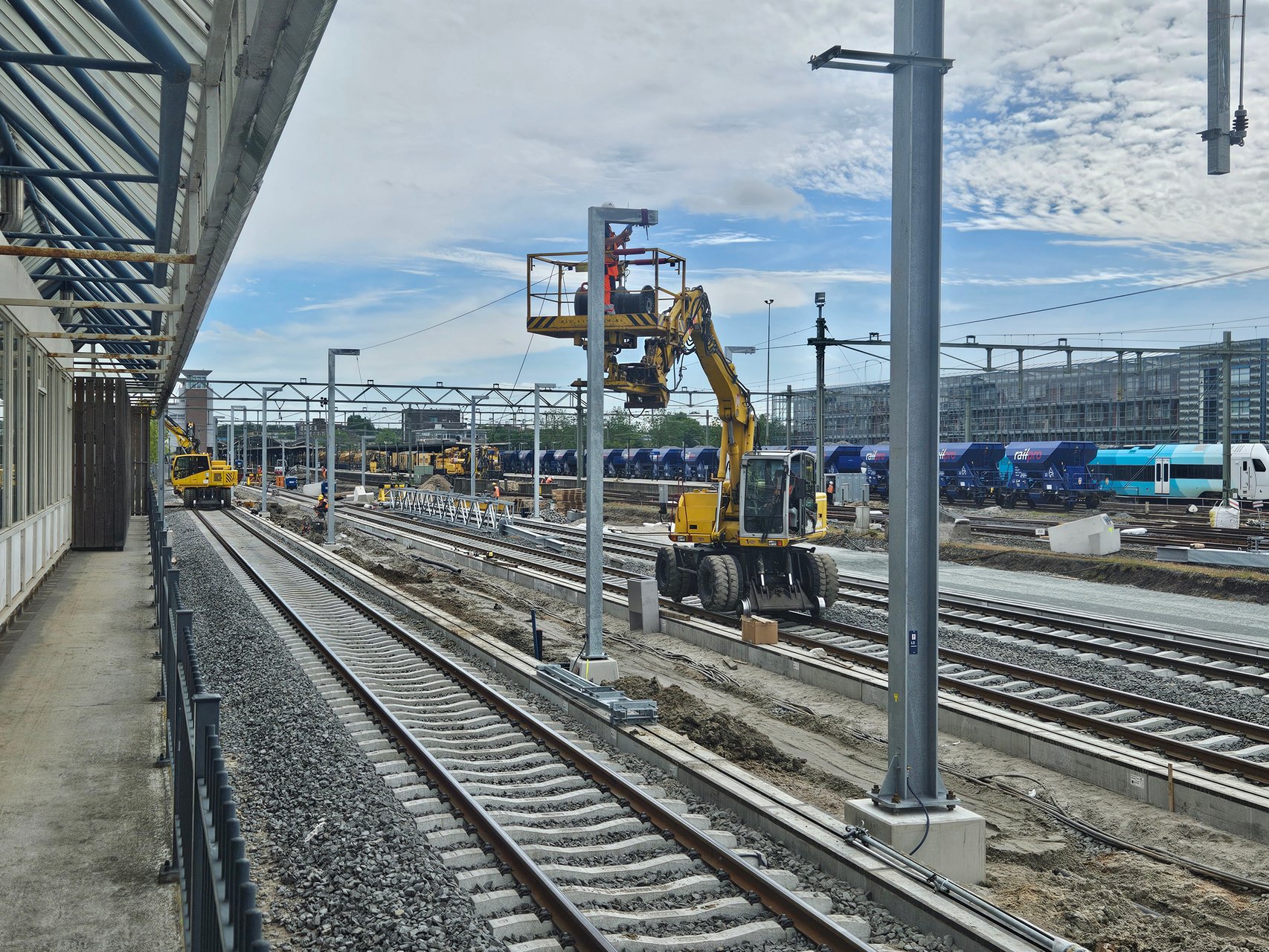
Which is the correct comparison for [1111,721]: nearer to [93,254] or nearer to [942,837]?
[942,837]

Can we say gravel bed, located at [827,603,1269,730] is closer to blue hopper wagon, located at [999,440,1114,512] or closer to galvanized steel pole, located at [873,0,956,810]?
galvanized steel pole, located at [873,0,956,810]

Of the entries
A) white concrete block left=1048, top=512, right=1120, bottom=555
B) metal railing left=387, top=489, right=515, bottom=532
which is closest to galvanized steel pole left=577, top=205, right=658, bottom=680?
white concrete block left=1048, top=512, right=1120, bottom=555

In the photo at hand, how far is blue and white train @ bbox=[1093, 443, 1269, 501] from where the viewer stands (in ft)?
135

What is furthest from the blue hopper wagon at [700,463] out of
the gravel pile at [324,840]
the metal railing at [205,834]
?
the metal railing at [205,834]

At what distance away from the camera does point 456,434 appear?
114 meters

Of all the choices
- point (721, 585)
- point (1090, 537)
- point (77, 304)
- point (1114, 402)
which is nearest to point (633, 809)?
point (77, 304)

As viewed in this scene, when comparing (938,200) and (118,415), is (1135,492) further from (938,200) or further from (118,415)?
(938,200)

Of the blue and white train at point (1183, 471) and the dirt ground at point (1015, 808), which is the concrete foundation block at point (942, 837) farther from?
the blue and white train at point (1183, 471)

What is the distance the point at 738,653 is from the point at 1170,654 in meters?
5.67

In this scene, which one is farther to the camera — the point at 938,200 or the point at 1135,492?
the point at 1135,492

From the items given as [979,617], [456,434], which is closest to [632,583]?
[979,617]

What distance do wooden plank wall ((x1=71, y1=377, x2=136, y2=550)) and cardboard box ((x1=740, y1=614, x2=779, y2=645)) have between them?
17.2 metres

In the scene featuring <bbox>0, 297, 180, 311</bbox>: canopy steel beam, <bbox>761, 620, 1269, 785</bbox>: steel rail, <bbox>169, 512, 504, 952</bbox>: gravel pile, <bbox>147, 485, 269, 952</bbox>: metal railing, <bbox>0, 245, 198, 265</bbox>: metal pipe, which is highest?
<bbox>0, 245, 198, 265</bbox>: metal pipe

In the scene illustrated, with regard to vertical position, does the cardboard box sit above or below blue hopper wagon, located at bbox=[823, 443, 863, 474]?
below
